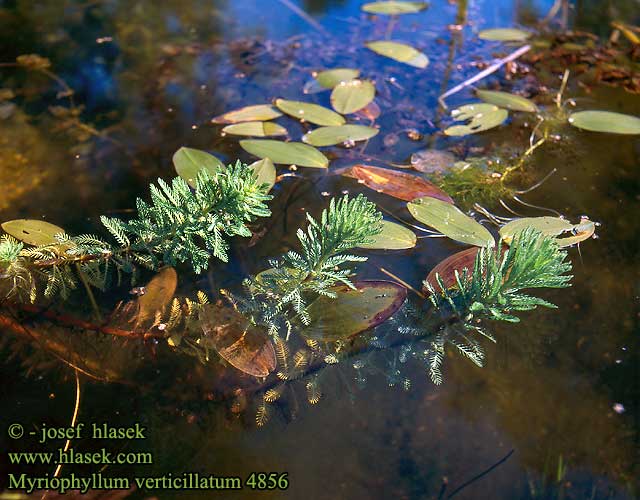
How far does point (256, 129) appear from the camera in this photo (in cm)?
216

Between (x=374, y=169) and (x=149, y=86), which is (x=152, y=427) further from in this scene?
(x=149, y=86)

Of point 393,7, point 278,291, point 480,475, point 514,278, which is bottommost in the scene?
point 480,475

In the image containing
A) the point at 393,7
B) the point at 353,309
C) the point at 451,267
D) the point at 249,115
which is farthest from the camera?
the point at 393,7

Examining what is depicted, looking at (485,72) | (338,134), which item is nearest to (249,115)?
(338,134)

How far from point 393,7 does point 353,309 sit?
1852 mm

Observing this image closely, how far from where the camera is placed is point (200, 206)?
4.73 ft

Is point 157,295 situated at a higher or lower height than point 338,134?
lower

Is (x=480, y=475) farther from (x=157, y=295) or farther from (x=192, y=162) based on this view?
(x=192, y=162)

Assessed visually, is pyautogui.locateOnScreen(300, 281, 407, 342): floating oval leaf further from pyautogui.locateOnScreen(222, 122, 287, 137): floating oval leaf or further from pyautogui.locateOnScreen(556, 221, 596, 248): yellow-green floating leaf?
pyautogui.locateOnScreen(222, 122, 287, 137): floating oval leaf

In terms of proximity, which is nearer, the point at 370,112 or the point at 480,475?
the point at 480,475

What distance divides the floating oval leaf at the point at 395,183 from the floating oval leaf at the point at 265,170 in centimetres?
25

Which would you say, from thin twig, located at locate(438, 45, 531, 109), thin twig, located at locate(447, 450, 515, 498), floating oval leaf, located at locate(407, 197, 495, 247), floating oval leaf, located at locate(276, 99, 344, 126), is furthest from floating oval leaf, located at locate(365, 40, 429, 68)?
thin twig, located at locate(447, 450, 515, 498)

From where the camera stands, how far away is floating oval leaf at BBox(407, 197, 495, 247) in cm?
179

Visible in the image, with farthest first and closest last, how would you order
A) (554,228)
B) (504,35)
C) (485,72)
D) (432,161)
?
(504,35) < (485,72) < (432,161) < (554,228)
